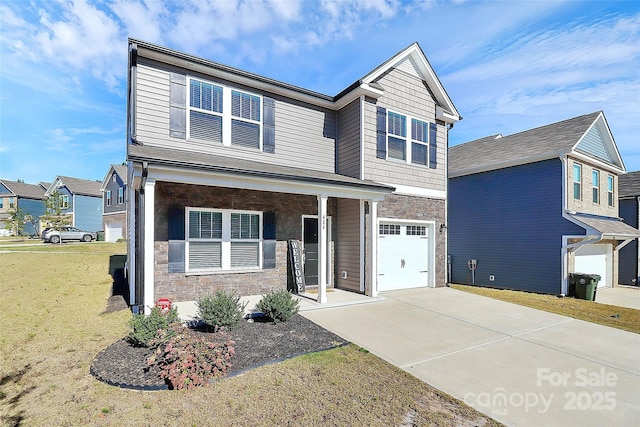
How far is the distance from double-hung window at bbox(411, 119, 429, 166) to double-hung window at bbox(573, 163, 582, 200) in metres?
7.23

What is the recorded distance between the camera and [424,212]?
35.5ft

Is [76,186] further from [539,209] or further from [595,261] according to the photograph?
[595,261]

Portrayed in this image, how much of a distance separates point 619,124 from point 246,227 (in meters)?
18.7

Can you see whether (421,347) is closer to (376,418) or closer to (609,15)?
(376,418)

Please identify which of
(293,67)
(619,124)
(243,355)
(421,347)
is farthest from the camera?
(619,124)

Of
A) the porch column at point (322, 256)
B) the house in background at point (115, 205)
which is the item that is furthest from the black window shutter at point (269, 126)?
the house in background at point (115, 205)

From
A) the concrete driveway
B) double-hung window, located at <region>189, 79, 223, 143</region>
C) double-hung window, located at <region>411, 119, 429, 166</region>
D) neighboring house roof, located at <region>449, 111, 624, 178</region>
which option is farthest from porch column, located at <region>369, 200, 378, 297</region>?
neighboring house roof, located at <region>449, 111, 624, 178</region>

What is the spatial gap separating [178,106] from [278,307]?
18.9 ft

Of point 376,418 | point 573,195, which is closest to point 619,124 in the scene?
point 573,195

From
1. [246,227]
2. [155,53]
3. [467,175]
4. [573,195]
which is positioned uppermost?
[155,53]

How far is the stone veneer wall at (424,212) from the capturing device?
997 cm

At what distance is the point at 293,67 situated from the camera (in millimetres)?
12086

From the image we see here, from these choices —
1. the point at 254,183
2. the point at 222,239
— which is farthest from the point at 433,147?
the point at 222,239

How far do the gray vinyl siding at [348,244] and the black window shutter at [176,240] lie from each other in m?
4.85
